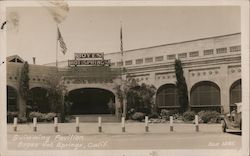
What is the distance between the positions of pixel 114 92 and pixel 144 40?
2.24 ft

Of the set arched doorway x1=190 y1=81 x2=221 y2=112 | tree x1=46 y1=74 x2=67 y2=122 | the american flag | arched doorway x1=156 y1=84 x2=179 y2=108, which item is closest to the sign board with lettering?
the american flag

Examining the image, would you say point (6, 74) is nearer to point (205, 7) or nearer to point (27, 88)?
point (27, 88)

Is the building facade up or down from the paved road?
up

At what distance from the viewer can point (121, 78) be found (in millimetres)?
6430

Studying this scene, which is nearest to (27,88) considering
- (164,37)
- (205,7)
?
(164,37)

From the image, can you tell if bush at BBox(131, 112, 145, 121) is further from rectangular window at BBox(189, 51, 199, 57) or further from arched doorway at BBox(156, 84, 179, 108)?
rectangular window at BBox(189, 51, 199, 57)

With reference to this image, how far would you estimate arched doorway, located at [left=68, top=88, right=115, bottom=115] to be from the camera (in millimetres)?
6406

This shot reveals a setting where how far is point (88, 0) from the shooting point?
6.09 meters

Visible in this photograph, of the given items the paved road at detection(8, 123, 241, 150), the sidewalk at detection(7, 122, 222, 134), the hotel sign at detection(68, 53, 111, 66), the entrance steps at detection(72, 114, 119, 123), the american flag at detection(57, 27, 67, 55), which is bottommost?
the paved road at detection(8, 123, 241, 150)

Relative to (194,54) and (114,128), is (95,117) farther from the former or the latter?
(194,54)

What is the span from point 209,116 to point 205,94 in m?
0.34

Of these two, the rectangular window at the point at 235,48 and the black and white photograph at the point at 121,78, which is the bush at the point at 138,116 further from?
the rectangular window at the point at 235,48

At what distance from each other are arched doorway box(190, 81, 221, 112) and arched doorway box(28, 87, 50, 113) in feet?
5.46

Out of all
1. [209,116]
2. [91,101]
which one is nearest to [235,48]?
[209,116]
